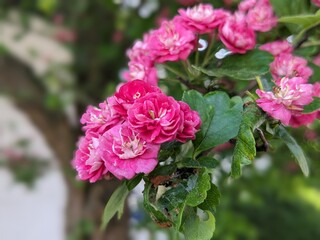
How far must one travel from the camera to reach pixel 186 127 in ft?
1.51

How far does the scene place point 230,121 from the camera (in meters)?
0.48

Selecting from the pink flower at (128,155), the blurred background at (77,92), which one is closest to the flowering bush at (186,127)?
the pink flower at (128,155)

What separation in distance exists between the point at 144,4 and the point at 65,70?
0.56 meters

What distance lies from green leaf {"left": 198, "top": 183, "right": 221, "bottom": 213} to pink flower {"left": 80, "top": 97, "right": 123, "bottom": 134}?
0.31ft

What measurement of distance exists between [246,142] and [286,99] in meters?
0.06

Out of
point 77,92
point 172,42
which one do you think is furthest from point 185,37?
point 77,92

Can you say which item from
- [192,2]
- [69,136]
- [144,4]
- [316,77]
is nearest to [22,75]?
[69,136]

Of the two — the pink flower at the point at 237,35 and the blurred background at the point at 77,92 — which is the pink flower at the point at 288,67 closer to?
the pink flower at the point at 237,35

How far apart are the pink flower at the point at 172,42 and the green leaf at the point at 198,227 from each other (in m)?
0.18

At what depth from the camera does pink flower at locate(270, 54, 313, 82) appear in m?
0.57

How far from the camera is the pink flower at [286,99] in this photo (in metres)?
0.47

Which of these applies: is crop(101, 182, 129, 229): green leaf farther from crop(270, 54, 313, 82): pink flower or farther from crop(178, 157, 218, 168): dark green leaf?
crop(270, 54, 313, 82): pink flower

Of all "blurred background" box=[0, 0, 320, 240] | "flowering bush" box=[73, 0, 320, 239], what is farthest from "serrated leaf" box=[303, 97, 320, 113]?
"blurred background" box=[0, 0, 320, 240]

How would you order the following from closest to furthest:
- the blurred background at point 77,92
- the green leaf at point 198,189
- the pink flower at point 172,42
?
1. the green leaf at point 198,189
2. the pink flower at point 172,42
3. the blurred background at point 77,92
